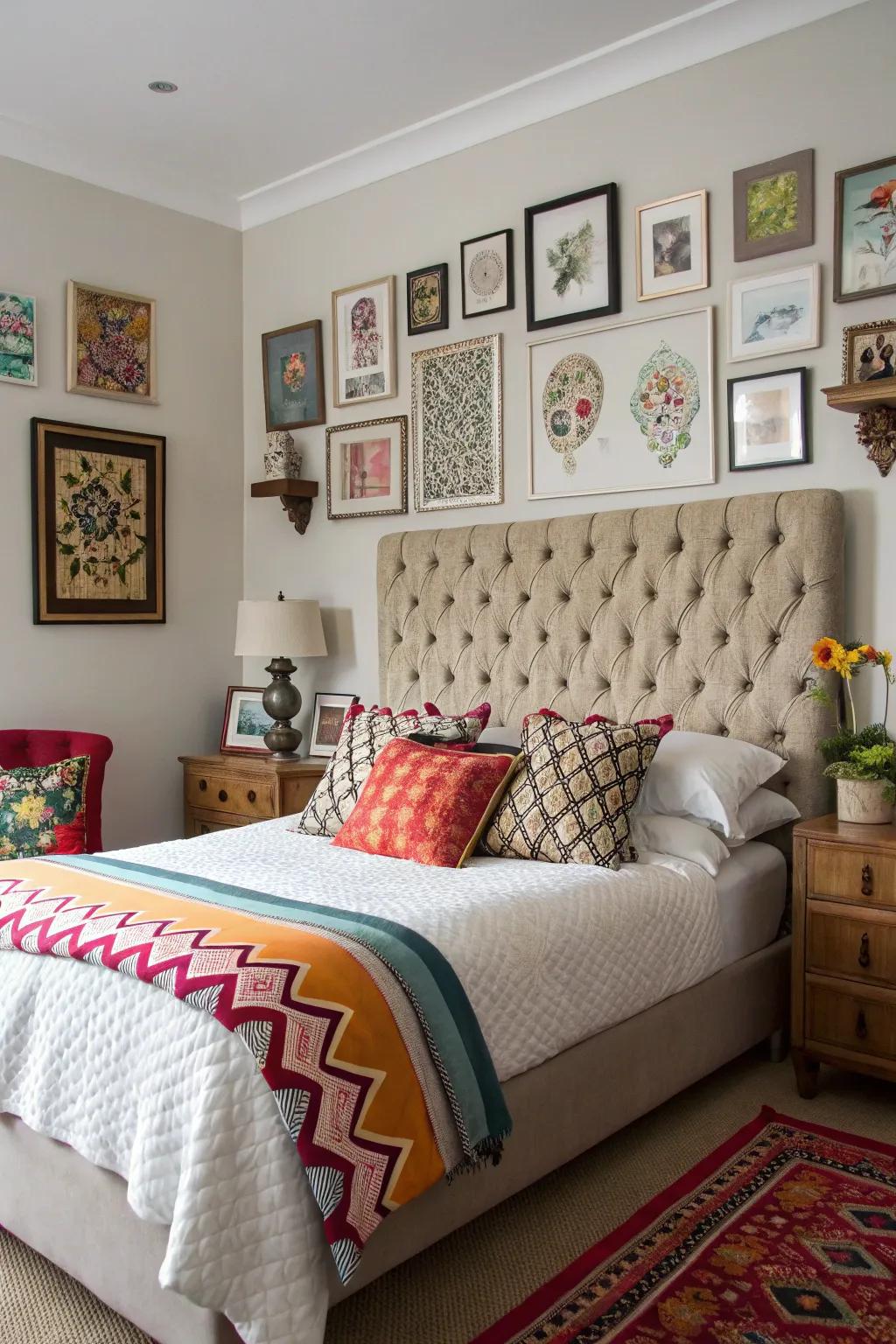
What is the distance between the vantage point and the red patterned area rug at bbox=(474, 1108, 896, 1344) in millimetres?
1806

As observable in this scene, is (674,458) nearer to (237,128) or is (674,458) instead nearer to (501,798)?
(501,798)

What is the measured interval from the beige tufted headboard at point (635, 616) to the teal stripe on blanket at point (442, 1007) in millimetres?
1385

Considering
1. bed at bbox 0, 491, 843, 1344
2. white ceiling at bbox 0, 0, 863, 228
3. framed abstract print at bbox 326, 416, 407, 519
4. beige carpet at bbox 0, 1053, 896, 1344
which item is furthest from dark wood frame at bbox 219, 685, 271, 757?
beige carpet at bbox 0, 1053, 896, 1344

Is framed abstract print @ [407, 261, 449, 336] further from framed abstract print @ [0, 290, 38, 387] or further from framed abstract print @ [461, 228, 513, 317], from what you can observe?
framed abstract print @ [0, 290, 38, 387]

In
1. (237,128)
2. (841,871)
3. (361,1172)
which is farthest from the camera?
(237,128)

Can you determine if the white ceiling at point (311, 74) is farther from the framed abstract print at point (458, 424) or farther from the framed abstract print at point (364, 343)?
the framed abstract print at point (458, 424)

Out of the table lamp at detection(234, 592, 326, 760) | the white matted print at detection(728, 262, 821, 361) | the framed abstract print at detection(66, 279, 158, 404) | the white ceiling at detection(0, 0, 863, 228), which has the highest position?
the white ceiling at detection(0, 0, 863, 228)

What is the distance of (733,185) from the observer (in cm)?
312

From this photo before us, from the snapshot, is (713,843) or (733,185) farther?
(733,185)

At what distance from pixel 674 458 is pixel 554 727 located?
3.24ft

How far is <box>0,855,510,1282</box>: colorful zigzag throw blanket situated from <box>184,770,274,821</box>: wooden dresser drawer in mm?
1712

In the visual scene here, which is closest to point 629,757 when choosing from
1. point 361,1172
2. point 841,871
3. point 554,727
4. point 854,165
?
point 554,727

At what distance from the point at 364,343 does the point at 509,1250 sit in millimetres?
3062

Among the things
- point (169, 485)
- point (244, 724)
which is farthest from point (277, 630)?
point (169, 485)
